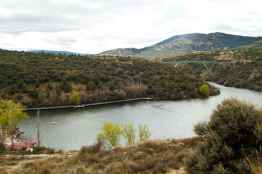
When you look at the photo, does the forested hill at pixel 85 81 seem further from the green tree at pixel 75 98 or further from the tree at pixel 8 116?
the tree at pixel 8 116

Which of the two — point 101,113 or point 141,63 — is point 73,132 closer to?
point 101,113

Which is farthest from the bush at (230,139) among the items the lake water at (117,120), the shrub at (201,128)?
the lake water at (117,120)

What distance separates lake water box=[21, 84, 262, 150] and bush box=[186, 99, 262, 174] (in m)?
26.2

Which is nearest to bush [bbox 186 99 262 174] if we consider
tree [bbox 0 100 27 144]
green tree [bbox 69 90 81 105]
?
tree [bbox 0 100 27 144]

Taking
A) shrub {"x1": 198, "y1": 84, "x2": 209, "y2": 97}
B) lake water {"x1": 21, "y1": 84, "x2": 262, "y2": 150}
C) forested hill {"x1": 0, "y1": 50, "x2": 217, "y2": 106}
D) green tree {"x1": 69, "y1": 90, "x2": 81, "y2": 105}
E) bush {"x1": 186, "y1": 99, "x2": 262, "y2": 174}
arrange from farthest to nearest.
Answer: shrub {"x1": 198, "y1": 84, "x2": 209, "y2": 97} < green tree {"x1": 69, "y1": 90, "x2": 81, "y2": 105} < forested hill {"x1": 0, "y1": 50, "x2": 217, "y2": 106} < lake water {"x1": 21, "y1": 84, "x2": 262, "y2": 150} < bush {"x1": 186, "y1": 99, "x2": 262, "y2": 174}

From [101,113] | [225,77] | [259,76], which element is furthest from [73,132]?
[225,77]

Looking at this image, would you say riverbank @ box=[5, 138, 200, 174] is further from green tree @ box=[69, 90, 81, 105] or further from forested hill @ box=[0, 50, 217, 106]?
forested hill @ box=[0, 50, 217, 106]

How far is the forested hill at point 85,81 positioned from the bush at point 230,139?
50.7m

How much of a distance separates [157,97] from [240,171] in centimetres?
5852

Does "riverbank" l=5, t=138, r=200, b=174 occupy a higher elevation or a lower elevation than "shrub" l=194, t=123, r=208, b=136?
lower

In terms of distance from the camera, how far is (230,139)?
5.17m

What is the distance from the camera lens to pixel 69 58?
8181cm

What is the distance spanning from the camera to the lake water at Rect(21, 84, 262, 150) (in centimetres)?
3497

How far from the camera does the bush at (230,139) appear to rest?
495 cm
